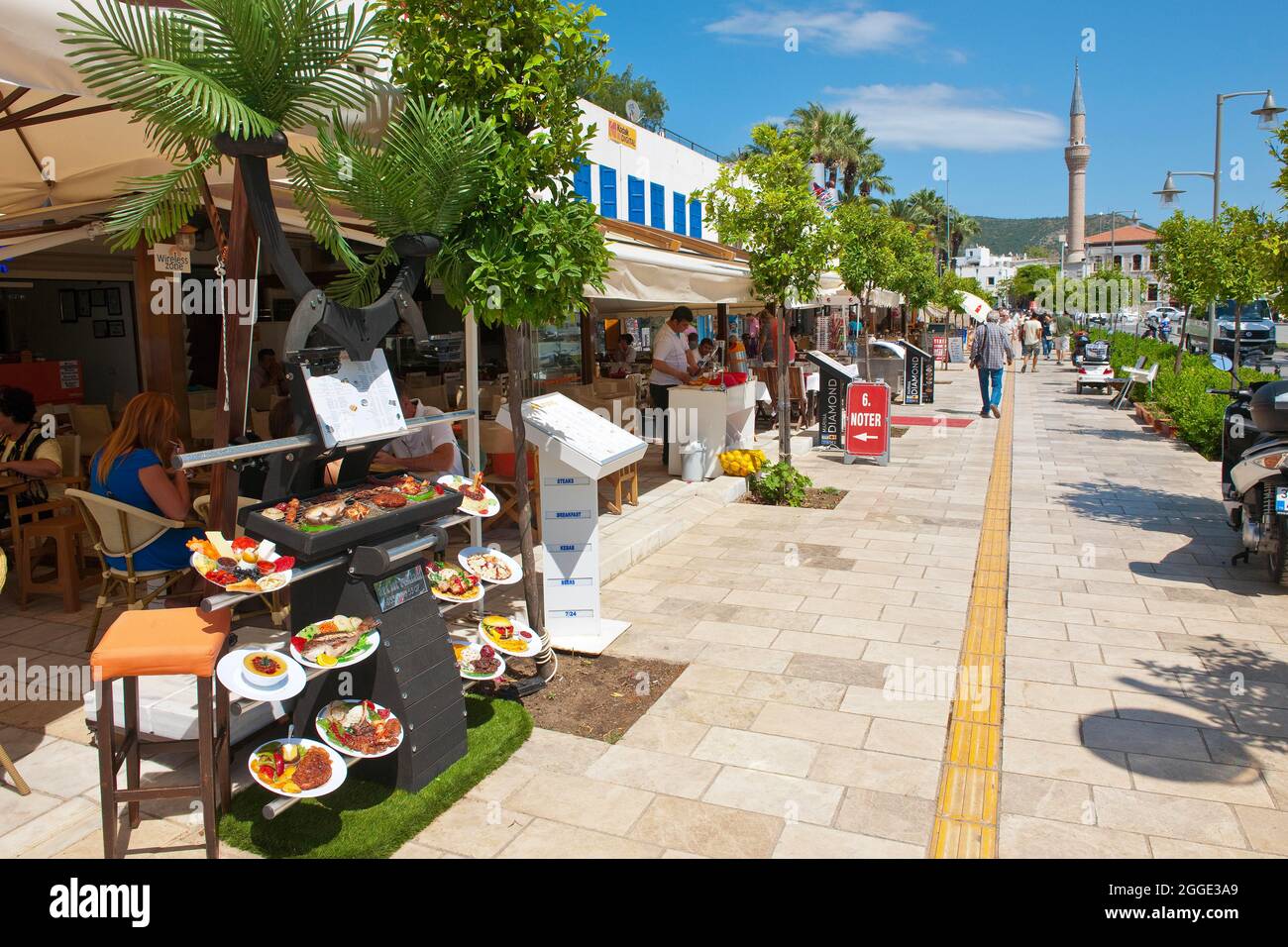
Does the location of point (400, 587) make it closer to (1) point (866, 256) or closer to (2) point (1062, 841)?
(2) point (1062, 841)

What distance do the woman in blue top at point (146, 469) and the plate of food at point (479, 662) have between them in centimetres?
172

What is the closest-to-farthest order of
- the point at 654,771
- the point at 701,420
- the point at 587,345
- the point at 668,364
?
the point at 654,771
the point at 701,420
the point at 668,364
the point at 587,345

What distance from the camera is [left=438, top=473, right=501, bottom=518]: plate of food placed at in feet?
12.9

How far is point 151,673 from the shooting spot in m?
2.80

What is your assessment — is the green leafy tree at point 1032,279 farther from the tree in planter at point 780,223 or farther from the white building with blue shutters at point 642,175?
the tree in planter at point 780,223

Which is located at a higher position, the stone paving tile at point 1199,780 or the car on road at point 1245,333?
the car on road at point 1245,333

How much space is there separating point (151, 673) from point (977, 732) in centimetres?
342

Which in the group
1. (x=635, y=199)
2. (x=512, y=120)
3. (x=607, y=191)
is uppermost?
(x=635, y=199)

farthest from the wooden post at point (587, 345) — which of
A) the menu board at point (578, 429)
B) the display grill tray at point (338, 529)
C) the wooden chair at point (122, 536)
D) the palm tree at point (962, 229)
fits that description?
the palm tree at point (962, 229)

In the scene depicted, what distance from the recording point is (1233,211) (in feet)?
43.7

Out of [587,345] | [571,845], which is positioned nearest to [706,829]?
[571,845]

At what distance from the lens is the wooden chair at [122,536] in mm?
4438
